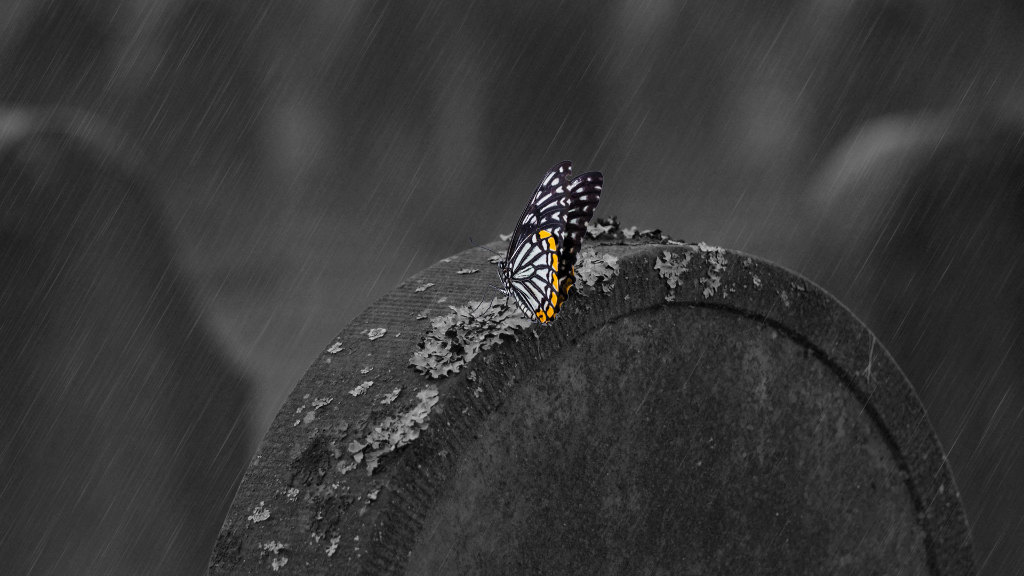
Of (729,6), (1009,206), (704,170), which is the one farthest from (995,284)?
(729,6)

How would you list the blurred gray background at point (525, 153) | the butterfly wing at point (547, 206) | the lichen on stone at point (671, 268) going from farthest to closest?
1. the blurred gray background at point (525, 153)
2. the lichen on stone at point (671, 268)
3. the butterfly wing at point (547, 206)

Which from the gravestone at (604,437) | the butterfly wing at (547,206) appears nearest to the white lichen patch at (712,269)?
the gravestone at (604,437)

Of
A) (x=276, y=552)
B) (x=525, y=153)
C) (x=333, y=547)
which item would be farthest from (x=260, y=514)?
(x=525, y=153)

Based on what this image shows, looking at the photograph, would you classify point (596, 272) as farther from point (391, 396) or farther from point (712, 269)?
point (391, 396)

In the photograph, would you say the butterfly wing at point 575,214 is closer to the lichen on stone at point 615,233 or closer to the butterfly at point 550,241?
the butterfly at point 550,241

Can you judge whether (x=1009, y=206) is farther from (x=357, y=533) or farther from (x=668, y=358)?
(x=357, y=533)

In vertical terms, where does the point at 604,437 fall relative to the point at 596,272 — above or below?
below

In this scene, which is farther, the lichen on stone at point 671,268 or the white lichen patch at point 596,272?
the lichen on stone at point 671,268
